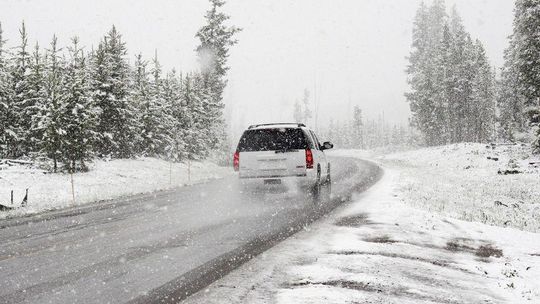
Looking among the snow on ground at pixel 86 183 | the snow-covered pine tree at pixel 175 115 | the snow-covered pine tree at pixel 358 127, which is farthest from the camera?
the snow-covered pine tree at pixel 358 127

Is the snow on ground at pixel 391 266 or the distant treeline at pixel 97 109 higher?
the distant treeline at pixel 97 109

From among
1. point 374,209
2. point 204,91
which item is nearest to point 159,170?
point 204,91

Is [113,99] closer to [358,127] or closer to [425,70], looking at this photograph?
[425,70]

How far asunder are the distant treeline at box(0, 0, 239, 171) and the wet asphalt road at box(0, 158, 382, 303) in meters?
10.4

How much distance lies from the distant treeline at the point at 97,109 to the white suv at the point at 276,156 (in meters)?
12.0

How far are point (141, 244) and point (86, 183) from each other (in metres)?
15.0

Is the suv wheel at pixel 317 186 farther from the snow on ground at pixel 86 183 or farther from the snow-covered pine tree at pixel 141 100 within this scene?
the snow-covered pine tree at pixel 141 100

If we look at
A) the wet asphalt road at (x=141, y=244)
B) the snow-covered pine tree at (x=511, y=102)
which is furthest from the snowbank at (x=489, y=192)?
the snow-covered pine tree at (x=511, y=102)

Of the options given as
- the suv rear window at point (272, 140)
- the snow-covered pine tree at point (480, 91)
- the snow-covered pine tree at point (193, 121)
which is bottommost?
the suv rear window at point (272, 140)

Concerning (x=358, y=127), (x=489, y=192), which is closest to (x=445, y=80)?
(x=489, y=192)

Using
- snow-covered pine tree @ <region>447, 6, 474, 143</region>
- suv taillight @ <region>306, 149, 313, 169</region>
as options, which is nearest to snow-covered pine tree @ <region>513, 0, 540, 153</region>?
suv taillight @ <region>306, 149, 313, 169</region>

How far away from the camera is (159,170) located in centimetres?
2819

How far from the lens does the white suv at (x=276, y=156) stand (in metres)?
12.8

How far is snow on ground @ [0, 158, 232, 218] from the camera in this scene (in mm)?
15352
